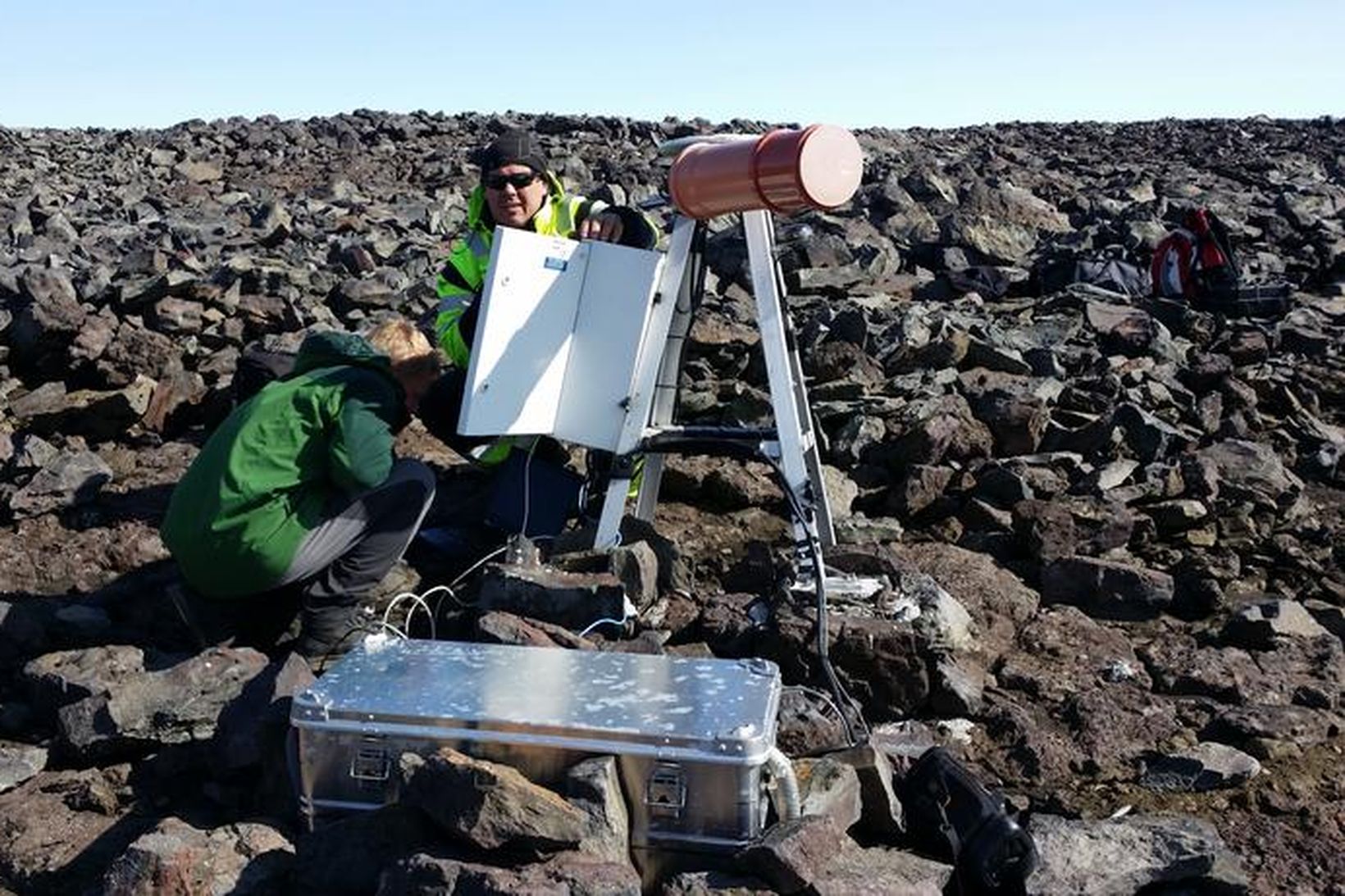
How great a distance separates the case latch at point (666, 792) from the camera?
108 inches

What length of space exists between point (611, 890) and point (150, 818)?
4.97ft

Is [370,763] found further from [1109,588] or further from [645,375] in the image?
[1109,588]

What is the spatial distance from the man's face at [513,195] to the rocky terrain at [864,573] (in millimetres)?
1214

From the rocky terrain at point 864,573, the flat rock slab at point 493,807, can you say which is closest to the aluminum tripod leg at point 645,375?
the rocky terrain at point 864,573

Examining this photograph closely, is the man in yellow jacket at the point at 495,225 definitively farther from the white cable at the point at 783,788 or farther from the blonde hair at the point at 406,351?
the white cable at the point at 783,788

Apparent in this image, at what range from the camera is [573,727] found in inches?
109

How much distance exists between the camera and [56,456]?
19.3 ft

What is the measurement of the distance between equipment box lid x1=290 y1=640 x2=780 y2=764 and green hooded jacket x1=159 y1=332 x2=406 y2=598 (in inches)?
34.6

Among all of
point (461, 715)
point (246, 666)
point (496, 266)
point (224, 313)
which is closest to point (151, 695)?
point (246, 666)

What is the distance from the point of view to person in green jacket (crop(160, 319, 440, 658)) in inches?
158

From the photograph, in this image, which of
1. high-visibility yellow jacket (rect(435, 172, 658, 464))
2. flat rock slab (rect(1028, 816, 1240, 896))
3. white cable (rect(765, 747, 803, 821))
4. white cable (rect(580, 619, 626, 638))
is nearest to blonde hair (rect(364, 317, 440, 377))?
high-visibility yellow jacket (rect(435, 172, 658, 464))

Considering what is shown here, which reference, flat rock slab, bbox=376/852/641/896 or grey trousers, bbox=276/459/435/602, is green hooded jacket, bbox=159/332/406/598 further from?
flat rock slab, bbox=376/852/641/896

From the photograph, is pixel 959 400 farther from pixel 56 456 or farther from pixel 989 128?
pixel 989 128

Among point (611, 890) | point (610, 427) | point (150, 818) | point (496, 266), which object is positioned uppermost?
point (496, 266)
